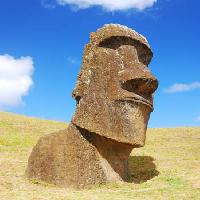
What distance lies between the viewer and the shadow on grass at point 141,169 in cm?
2044

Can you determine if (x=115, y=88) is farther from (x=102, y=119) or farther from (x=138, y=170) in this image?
(x=138, y=170)

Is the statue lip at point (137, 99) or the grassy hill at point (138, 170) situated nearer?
the grassy hill at point (138, 170)

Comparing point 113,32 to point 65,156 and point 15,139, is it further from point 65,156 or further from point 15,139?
point 15,139

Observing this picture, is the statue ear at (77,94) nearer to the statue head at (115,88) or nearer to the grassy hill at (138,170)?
the statue head at (115,88)

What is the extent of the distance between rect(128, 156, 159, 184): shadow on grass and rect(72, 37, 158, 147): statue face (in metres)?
2.44

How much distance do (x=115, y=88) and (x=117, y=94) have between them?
246 millimetres

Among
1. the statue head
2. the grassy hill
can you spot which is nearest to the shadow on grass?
the grassy hill

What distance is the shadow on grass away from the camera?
2044cm

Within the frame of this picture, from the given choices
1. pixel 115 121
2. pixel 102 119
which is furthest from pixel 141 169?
pixel 102 119

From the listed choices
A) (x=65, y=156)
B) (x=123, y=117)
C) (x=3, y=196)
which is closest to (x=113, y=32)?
(x=123, y=117)

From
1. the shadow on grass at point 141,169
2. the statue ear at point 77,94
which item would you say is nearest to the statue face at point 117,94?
the statue ear at point 77,94

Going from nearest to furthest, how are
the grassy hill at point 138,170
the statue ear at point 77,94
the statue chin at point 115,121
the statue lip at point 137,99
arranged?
the grassy hill at point 138,170
the statue chin at point 115,121
the statue lip at point 137,99
the statue ear at point 77,94

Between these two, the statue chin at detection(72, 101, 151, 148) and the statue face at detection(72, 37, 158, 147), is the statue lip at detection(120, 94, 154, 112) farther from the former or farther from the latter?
the statue chin at detection(72, 101, 151, 148)

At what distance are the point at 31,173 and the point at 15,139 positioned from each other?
9.85m
